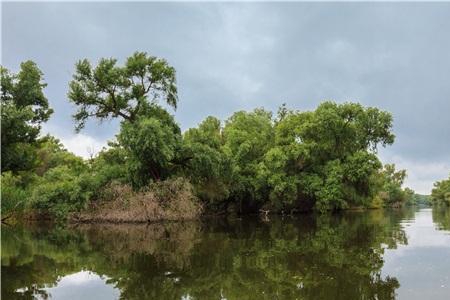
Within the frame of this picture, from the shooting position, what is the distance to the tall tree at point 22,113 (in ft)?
108

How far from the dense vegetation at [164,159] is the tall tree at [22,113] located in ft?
0.27

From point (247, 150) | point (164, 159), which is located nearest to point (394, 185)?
point (247, 150)

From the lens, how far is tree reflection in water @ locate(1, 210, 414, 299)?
8.87 metres

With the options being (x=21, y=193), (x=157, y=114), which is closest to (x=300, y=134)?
(x=157, y=114)

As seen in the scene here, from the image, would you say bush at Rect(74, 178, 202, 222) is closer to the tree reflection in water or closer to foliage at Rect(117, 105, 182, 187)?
foliage at Rect(117, 105, 182, 187)

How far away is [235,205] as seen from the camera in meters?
45.5

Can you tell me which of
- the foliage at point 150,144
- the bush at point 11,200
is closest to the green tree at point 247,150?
the foliage at point 150,144

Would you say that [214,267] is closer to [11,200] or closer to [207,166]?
[207,166]

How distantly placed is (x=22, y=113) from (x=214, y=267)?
26443 millimetres

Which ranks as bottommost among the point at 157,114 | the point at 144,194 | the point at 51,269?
the point at 51,269

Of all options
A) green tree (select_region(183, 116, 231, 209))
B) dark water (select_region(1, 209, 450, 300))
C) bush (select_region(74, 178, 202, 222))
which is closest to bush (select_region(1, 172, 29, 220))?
bush (select_region(74, 178, 202, 222))

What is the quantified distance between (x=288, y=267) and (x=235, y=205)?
112ft

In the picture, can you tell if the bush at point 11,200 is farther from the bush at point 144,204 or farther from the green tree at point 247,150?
the green tree at point 247,150

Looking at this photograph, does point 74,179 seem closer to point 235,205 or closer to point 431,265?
point 235,205
